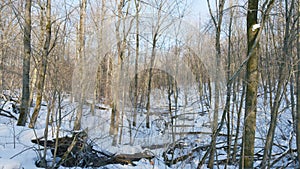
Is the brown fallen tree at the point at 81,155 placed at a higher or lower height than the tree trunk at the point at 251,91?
lower

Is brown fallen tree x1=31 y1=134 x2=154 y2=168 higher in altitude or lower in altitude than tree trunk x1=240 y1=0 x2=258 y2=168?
lower

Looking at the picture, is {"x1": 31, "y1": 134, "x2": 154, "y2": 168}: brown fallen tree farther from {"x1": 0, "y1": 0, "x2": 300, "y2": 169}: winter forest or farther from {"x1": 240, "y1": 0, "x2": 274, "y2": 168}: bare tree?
{"x1": 240, "y1": 0, "x2": 274, "y2": 168}: bare tree

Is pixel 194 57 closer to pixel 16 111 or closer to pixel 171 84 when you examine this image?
pixel 171 84

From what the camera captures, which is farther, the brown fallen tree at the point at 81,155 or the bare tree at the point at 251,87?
the brown fallen tree at the point at 81,155

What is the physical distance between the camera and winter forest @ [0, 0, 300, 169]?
3.31m

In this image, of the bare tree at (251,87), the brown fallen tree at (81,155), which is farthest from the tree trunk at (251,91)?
the brown fallen tree at (81,155)

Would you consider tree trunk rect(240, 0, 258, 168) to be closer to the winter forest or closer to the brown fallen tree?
the winter forest

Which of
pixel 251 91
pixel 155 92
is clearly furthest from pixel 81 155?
pixel 155 92

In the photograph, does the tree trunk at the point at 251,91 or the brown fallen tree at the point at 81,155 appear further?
the brown fallen tree at the point at 81,155

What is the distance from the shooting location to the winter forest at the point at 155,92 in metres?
3.31

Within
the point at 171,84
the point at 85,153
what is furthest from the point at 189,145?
the point at 171,84

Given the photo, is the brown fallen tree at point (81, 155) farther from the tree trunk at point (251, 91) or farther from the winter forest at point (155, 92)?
the tree trunk at point (251, 91)

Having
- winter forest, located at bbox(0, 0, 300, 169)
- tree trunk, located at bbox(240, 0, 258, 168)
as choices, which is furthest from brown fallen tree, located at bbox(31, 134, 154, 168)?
tree trunk, located at bbox(240, 0, 258, 168)

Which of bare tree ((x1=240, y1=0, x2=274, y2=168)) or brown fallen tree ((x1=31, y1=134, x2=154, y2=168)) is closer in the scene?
bare tree ((x1=240, y1=0, x2=274, y2=168))
